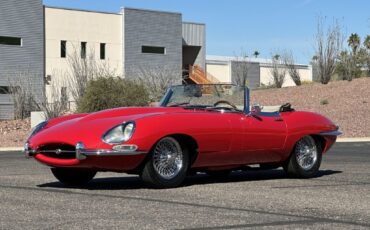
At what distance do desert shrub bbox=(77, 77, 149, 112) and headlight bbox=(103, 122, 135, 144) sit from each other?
73.8 feet

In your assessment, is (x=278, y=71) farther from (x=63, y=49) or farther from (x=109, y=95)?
(x=109, y=95)

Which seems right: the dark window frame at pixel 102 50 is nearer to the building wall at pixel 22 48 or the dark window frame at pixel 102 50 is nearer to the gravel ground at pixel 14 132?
the building wall at pixel 22 48

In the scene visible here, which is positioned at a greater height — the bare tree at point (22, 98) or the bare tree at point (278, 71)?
the bare tree at point (278, 71)

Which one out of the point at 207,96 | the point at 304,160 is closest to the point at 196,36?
the point at 304,160

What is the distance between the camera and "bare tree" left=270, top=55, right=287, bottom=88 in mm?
42844

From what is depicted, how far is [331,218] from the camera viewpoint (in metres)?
6.27

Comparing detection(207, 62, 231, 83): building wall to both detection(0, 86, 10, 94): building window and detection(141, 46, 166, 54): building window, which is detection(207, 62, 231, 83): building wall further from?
detection(0, 86, 10, 94): building window

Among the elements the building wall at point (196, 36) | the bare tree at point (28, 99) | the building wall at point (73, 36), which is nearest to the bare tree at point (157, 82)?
the bare tree at point (28, 99)

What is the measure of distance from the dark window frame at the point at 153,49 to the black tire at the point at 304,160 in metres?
42.9

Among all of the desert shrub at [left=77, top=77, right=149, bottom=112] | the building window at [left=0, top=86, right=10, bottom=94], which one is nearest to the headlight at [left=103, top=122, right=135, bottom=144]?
the desert shrub at [left=77, top=77, right=149, bottom=112]

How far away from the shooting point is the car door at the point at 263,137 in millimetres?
9406

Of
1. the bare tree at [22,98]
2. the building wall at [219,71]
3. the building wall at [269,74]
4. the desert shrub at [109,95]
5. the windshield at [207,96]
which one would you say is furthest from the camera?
the building wall at [219,71]

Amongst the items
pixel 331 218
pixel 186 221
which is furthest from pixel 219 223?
pixel 331 218

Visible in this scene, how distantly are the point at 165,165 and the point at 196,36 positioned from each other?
1965 inches
